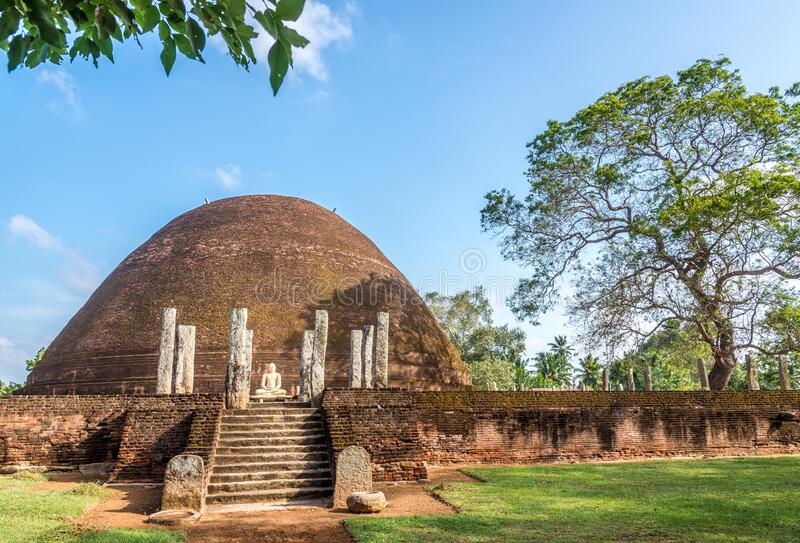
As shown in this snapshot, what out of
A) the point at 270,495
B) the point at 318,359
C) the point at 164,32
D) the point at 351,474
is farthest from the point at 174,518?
the point at 164,32

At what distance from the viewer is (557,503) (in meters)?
6.23

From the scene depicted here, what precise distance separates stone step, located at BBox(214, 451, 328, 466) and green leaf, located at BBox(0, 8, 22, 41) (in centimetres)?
675

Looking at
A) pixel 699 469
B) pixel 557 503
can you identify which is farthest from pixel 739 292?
pixel 557 503

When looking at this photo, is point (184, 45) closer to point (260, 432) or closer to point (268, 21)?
→ point (268, 21)

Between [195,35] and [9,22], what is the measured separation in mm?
603

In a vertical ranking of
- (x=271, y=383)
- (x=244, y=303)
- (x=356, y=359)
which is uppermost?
(x=244, y=303)

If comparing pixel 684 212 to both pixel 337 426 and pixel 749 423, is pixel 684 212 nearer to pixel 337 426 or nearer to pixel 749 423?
pixel 749 423

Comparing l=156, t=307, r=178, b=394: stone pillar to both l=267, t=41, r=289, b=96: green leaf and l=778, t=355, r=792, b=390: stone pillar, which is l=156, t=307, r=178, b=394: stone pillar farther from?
l=778, t=355, r=792, b=390: stone pillar

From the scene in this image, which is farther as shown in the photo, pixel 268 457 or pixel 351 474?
pixel 268 457

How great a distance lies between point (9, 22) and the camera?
6.11 feet

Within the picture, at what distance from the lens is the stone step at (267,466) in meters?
7.54

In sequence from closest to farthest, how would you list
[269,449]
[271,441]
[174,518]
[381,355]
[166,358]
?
1. [174,518]
2. [269,449]
3. [271,441]
4. [166,358]
5. [381,355]

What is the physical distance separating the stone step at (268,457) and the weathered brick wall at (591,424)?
3.73 ft

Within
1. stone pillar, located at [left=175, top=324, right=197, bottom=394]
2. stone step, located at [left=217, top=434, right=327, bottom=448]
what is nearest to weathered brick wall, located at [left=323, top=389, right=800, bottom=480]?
stone step, located at [left=217, top=434, right=327, bottom=448]
